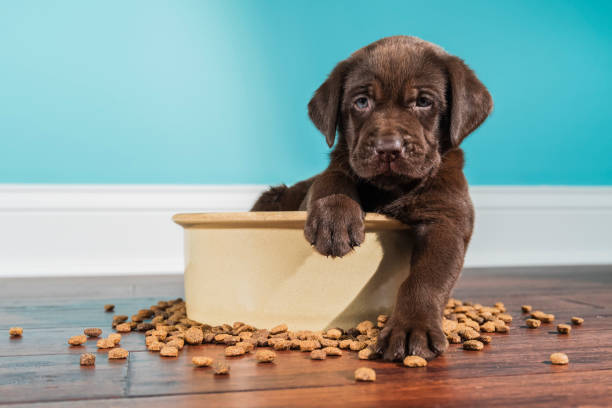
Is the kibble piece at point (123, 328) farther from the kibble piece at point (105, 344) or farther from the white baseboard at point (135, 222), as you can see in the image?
the white baseboard at point (135, 222)

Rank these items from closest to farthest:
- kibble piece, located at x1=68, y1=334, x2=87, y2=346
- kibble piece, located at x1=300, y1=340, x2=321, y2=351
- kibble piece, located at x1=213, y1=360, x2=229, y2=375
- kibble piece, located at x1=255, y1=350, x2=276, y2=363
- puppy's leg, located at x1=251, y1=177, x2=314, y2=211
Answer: kibble piece, located at x1=213, y1=360, x2=229, y2=375 < kibble piece, located at x1=255, y1=350, x2=276, y2=363 < kibble piece, located at x1=300, y1=340, x2=321, y2=351 < kibble piece, located at x1=68, y1=334, x2=87, y2=346 < puppy's leg, located at x1=251, y1=177, x2=314, y2=211

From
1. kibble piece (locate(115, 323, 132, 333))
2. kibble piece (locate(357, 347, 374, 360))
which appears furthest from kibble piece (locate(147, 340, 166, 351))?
kibble piece (locate(357, 347, 374, 360))

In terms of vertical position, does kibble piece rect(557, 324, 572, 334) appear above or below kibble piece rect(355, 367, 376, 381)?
below

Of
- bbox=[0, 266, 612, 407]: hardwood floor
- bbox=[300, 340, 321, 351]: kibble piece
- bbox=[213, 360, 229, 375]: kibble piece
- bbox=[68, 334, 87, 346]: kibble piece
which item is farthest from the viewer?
bbox=[68, 334, 87, 346]: kibble piece

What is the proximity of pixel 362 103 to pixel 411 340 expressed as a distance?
2.55 feet

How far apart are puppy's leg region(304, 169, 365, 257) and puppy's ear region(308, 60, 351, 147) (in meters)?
0.31

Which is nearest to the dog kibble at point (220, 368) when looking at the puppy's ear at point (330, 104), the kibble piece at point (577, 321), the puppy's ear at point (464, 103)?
the puppy's ear at point (330, 104)

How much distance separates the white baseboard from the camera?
3.57m

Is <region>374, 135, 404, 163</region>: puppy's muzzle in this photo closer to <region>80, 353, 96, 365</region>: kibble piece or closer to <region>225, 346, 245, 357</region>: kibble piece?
<region>225, 346, 245, 357</region>: kibble piece

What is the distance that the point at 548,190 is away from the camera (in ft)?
13.8

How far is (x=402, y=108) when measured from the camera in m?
1.72

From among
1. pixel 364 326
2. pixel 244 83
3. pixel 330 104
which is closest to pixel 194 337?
pixel 364 326

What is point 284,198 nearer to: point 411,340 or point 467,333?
point 467,333

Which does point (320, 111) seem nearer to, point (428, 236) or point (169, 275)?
point (428, 236)
